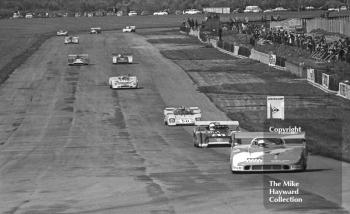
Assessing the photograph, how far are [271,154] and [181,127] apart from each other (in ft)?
79.1

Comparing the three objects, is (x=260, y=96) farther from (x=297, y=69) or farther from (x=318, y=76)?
(x=297, y=69)

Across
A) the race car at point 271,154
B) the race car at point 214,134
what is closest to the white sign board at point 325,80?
the race car at point 214,134

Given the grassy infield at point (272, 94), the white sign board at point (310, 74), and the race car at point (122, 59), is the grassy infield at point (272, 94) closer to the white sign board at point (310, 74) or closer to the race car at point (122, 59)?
the white sign board at point (310, 74)

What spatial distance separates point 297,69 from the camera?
7838 cm

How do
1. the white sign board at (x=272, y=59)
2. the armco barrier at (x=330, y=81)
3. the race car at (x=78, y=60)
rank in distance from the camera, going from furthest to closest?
the race car at (x=78, y=60)
the white sign board at (x=272, y=59)
the armco barrier at (x=330, y=81)

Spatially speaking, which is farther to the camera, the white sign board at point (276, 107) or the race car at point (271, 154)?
the white sign board at point (276, 107)

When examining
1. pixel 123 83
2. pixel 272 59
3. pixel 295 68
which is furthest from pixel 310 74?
pixel 272 59

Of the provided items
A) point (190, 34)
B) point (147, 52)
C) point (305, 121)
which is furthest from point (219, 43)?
point (305, 121)

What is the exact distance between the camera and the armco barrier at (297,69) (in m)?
75.9

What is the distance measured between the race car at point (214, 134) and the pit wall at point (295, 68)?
20.2 meters

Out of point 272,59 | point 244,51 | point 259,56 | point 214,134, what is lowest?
point 244,51

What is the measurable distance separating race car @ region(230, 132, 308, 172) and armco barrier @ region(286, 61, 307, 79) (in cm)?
4562

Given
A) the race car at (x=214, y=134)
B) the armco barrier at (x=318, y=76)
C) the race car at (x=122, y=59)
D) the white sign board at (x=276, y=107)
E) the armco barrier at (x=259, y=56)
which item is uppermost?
the white sign board at (x=276, y=107)

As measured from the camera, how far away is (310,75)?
72812 mm
